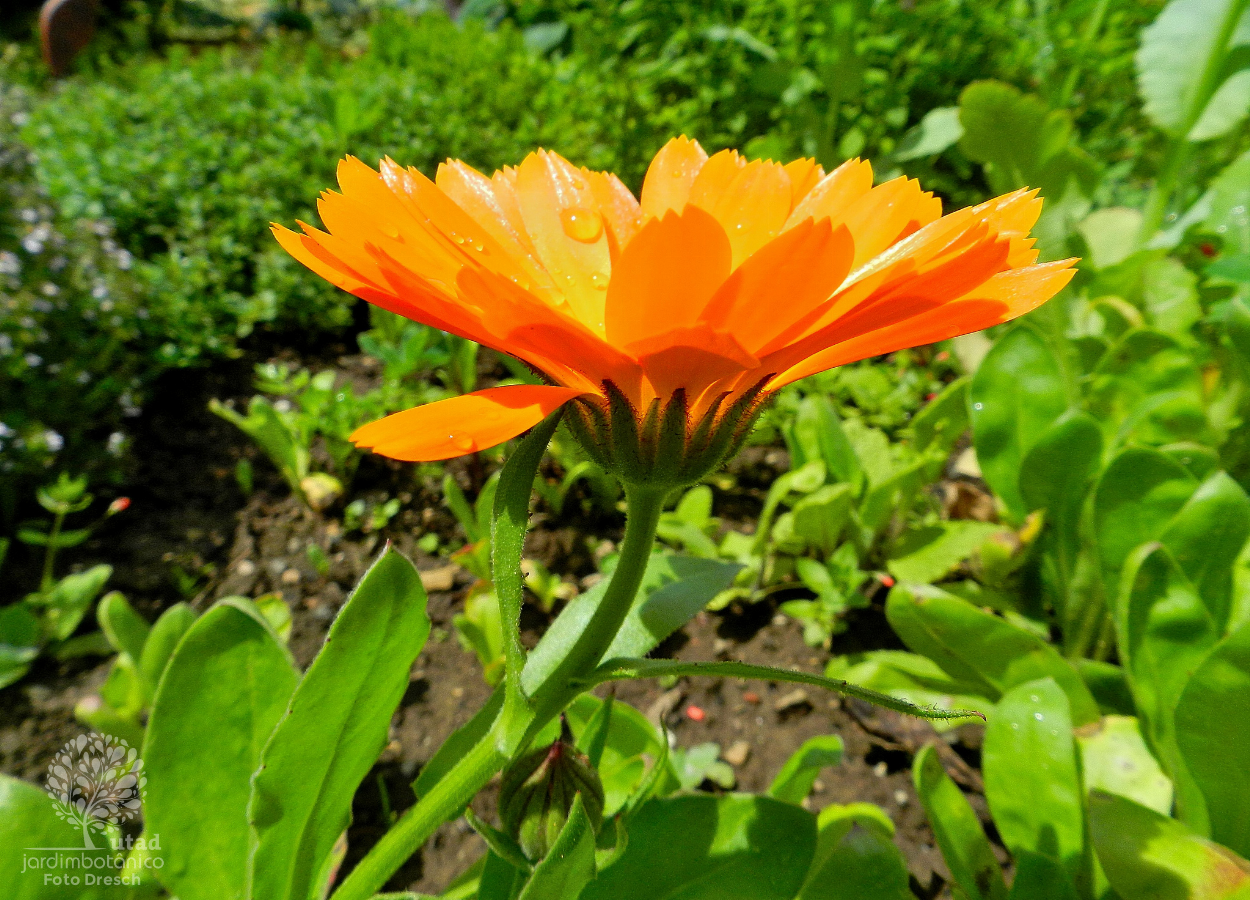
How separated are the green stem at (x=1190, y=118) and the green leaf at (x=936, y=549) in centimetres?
119

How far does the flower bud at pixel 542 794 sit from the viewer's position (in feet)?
2.58

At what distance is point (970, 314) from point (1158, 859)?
2.52 feet

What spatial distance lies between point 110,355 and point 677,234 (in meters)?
2.24

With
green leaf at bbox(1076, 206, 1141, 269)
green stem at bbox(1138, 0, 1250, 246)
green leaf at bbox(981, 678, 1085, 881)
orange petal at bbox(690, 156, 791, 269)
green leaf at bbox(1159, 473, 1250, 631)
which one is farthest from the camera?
green leaf at bbox(1076, 206, 1141, 269)

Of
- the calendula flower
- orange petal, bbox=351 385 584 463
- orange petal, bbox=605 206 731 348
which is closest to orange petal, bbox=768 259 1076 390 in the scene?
the calendula flower

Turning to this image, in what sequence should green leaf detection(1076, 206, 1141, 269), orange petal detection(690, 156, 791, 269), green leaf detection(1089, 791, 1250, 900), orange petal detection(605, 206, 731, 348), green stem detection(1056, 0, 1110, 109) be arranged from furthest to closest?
green stem detection(1056, 0, 1110, 109), green leaf detection(1076, 206, 1141, 269), green leaf detection(1089, 791, 1250, 900), orange petal detection(690, 156, 791, 269), orange petal detection(605, 206, 731, 348)

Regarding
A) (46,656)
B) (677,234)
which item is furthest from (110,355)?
(677,234)

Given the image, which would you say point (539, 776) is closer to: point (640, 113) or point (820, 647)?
point (820, 647)

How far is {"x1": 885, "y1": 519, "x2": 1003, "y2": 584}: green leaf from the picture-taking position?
1624 mm

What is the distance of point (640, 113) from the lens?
320 centimetres

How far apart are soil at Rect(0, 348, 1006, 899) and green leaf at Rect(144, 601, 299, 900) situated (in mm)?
411

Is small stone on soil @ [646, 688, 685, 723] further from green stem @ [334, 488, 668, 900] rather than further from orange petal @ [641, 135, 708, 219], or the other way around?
orange petal @ [641, 135, 708, 219]

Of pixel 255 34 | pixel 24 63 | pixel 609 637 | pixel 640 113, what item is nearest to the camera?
pixel 609 637

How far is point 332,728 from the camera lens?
79 centimetres
